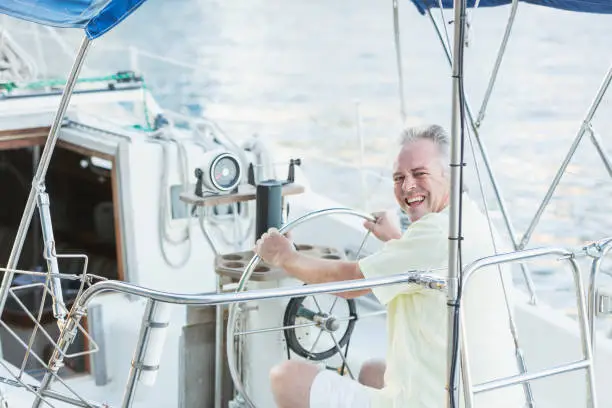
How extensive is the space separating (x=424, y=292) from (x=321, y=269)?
257 mm

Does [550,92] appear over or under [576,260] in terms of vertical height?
over

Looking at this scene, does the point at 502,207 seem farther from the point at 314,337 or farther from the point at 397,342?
the point at 397,342

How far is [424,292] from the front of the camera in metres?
1.81

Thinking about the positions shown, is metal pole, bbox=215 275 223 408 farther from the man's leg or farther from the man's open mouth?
the man's open mouth

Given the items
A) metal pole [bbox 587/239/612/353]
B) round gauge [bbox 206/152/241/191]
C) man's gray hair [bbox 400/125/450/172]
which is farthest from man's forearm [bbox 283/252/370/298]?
round gauge [bbox 206/152/241/191]

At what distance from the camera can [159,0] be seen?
2719 cm

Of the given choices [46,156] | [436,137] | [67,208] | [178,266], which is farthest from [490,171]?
[67,208]

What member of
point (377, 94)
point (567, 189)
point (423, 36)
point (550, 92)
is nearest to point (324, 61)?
point (423, 36)

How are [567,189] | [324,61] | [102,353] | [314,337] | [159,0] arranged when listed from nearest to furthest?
1. [314,337]
2. [102,353]
3. [567,189]
4. [324,61]
5. [159,0]

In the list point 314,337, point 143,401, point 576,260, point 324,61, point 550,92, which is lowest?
point 143,401

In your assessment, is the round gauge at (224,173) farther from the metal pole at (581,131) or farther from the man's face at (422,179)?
the man's face at (422,179)

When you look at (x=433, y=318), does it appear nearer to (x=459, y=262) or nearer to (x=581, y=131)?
(x=459, y=262)

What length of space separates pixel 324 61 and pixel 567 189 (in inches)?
495

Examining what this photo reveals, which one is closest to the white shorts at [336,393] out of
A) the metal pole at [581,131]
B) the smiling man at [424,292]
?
the smiling man at [424,292]
